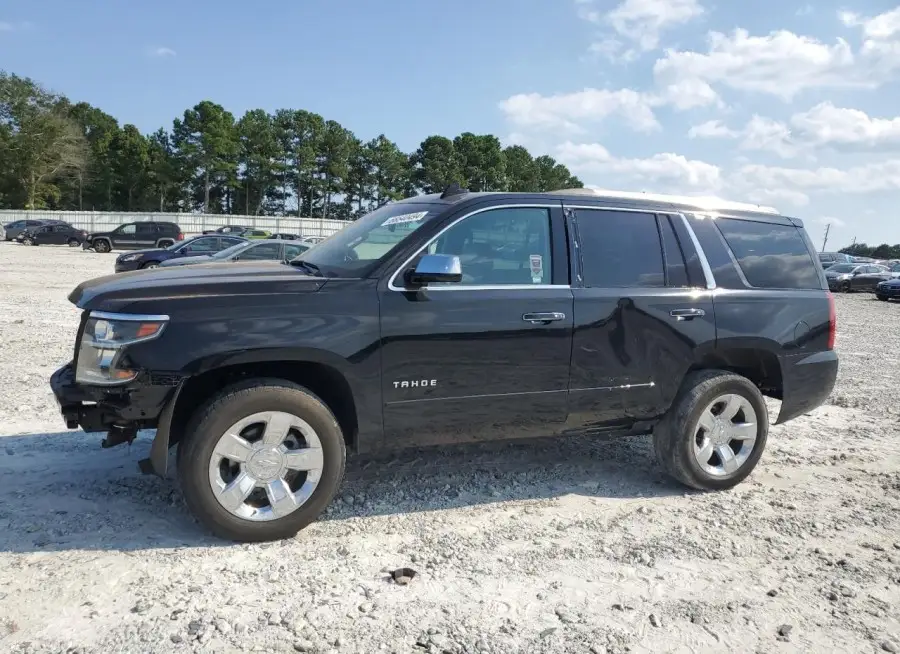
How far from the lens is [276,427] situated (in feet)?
12.0

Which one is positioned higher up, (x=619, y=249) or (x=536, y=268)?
(x=619, y=249)

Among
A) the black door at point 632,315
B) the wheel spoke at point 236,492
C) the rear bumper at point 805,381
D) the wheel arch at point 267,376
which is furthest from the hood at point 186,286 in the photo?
the rear bumper at point 805,381

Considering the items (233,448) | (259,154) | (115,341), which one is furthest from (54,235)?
(233,448)

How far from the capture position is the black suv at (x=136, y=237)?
36.3 metres

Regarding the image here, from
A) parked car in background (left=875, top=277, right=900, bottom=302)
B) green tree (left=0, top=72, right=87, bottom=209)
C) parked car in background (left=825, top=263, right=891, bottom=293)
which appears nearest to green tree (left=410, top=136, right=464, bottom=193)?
green tree (left=0, top=72, right=87, bottom=209)

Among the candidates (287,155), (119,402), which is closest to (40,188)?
(287,155)

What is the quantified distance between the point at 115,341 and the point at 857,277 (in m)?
37.1

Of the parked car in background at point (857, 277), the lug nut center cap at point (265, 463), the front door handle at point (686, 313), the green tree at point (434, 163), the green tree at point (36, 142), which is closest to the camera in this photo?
the lug nut center cap at point (265, 463)

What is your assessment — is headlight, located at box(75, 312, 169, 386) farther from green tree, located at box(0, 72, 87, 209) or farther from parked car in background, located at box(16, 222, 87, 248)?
green tree, located at box(0, 72, 87, 209)

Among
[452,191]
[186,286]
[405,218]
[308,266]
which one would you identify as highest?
[452,191]

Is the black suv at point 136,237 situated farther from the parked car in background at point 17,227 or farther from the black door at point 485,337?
the black door at point 485,337

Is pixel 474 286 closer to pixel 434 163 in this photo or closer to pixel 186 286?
pixel 186 286

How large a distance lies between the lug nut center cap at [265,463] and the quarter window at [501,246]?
140cm

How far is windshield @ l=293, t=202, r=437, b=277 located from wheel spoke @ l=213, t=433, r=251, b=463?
1.07 metres
